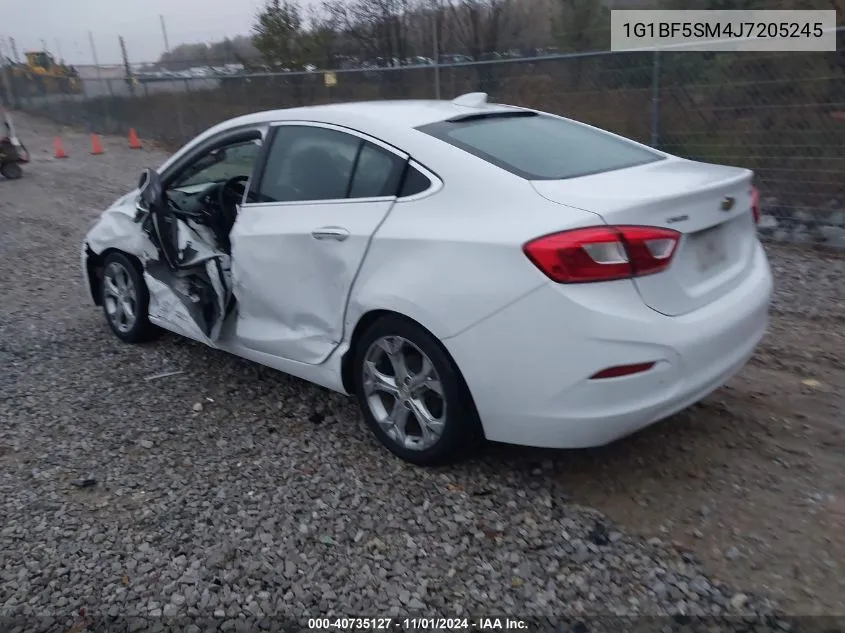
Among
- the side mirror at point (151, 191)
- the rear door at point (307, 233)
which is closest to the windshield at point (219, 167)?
the side mirror at point (151, 191)

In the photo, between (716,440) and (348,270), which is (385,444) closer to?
(348,270)

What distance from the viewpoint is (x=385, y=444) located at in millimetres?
3836

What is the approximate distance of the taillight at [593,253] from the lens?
2.99 m

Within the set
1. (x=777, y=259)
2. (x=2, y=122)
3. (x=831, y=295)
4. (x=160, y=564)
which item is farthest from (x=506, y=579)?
(x=2, y=122)

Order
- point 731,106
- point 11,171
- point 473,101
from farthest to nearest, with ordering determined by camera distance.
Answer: point 11,171, point 731,106, point 473,101

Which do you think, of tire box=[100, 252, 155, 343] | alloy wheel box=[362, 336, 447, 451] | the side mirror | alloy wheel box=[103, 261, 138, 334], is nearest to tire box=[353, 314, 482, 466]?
alloy wheel box=[362, 336, 447, 451]

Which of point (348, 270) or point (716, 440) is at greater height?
point (348, 270)

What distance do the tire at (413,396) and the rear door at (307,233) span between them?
0.26 meters

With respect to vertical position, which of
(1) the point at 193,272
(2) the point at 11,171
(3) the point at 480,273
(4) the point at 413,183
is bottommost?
(2) the point at 11,171

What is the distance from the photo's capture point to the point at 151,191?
5012 millimetres

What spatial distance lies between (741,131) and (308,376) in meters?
5.95

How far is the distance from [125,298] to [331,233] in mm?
2341

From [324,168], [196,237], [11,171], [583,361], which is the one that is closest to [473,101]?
[324,168]

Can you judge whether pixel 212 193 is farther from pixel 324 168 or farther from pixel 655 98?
pixel 655 98
